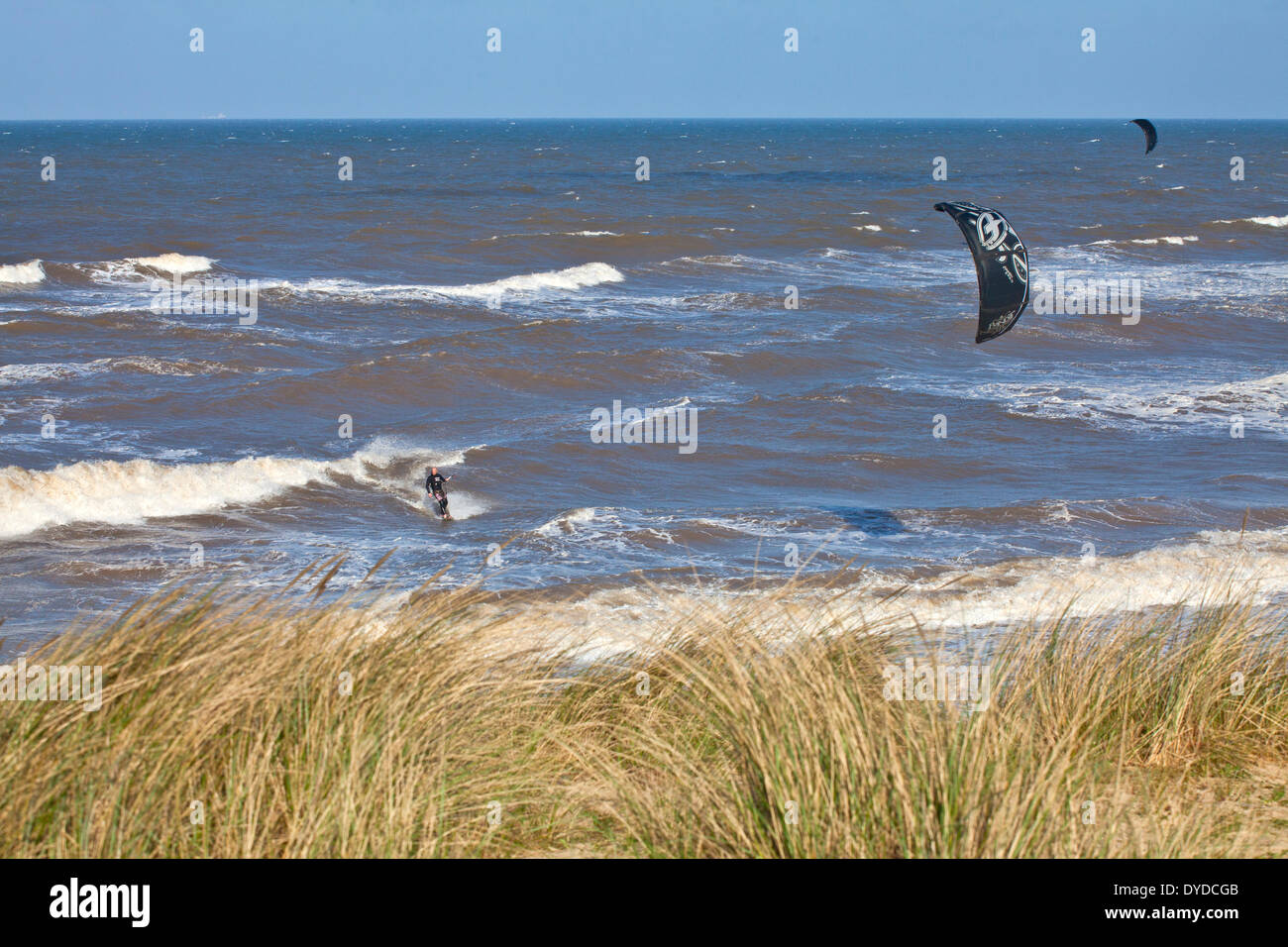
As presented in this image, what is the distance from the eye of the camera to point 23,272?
98.7 feet

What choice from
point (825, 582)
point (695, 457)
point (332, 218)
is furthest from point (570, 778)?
point (332, 218)

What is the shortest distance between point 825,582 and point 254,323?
56.5 feet

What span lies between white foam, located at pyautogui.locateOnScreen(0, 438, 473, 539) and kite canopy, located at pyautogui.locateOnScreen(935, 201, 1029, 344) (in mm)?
7834

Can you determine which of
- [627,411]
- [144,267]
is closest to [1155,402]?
[627,411]

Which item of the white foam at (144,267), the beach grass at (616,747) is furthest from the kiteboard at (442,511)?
the white foam at (144,267)

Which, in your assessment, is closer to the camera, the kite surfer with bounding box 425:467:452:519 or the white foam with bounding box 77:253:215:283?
the kite surfer with bounding box 425:467:452:519

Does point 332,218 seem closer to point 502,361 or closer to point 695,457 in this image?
point 502,361

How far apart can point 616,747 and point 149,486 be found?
10.8 m

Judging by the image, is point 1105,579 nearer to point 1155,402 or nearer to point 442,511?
point 442,511

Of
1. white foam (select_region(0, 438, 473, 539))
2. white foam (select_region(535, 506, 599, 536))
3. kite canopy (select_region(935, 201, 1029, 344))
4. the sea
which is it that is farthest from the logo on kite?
white foam (select_region(0, 438, 473, 539))

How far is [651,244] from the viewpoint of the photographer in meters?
38.8

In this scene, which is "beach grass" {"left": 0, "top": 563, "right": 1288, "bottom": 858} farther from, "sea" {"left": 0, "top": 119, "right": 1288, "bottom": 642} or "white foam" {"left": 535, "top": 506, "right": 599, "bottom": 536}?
"white foam" {"left": 535, "top": 506, "right": 599, "bottom": 536}

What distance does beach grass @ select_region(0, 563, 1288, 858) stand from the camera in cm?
336

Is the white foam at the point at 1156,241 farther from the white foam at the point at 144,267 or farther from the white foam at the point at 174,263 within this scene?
the white foam at the point at 144,267
